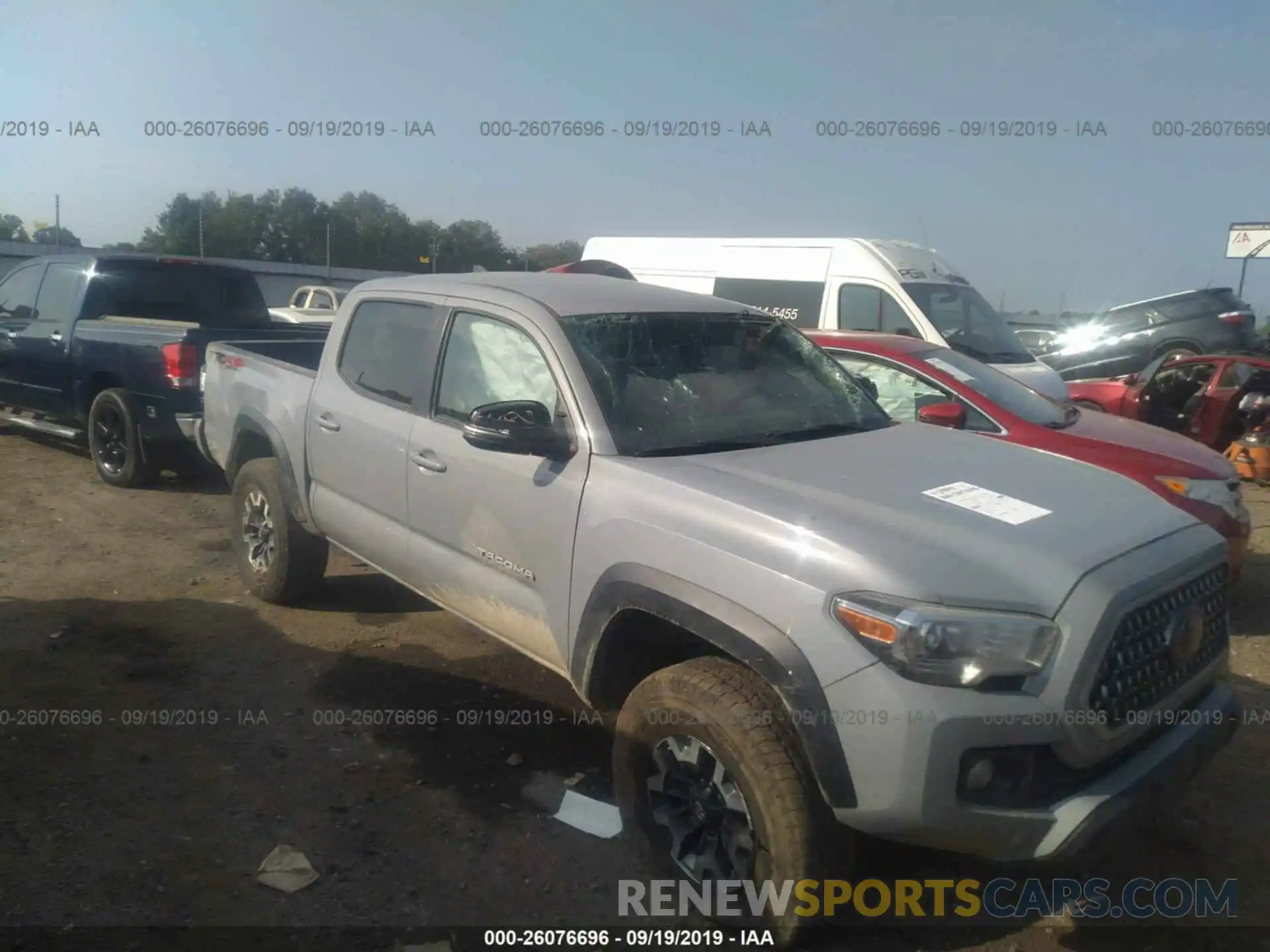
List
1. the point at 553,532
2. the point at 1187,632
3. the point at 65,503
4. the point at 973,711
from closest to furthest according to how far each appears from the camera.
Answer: the point at 973,711 → the point at 1187,632 → the point at 553,532 → the point at 65,503

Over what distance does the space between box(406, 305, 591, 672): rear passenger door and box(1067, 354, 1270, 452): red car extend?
7.72m

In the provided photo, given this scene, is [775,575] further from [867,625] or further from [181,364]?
[181,364]

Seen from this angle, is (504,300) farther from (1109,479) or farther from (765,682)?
(1109,479)

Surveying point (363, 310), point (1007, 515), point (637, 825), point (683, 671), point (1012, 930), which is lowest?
point (1012, 930)

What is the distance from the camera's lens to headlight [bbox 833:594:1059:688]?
246cm

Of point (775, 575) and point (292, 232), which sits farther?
point (292, 232)

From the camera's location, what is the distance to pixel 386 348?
453 centimetres

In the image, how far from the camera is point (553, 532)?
3.39 m

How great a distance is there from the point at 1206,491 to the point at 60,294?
911 centimetres

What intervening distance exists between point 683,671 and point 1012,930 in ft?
4.42

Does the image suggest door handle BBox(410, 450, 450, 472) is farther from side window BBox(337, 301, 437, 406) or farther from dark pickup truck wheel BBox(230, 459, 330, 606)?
dark pickup truck wheel BBox(230, 459, 330, 606)

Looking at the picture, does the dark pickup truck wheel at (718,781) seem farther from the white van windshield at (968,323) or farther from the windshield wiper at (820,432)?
the white van windshield at (968,323)

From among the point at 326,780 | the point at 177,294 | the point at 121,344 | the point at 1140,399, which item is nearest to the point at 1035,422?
the point at 326,780

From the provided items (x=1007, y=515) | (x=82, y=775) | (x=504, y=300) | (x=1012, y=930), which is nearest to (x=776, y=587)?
(x=1007, y=515)
